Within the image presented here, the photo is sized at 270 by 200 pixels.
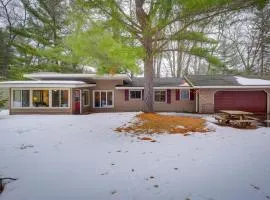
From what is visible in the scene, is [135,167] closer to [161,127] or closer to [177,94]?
[161,127]

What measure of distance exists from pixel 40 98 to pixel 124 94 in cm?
723

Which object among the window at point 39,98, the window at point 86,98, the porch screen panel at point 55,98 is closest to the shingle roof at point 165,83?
the window at point 86,98

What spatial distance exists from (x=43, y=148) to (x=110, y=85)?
13580 millimetres

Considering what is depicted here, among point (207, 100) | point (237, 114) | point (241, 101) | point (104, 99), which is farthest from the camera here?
point (104, 99)

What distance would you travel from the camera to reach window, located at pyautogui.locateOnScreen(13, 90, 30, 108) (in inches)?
707

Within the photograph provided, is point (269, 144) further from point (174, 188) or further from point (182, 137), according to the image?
point (174, 188)

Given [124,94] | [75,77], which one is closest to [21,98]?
[75,77]

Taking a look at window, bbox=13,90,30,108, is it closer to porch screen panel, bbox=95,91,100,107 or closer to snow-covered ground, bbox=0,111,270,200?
porch screen panel, bbox=95,91,100,107

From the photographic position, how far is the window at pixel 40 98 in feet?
59.4

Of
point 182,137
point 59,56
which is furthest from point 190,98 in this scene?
point 59,56

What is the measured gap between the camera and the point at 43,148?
7285 mm

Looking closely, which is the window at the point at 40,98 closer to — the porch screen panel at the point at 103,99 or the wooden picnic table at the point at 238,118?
the porch screen panel at the point at 103,99

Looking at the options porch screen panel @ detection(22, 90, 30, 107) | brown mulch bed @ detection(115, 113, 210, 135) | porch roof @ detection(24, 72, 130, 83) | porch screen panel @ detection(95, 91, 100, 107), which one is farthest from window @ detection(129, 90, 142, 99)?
porch screen panel @ detection(22, 90, 30, 107)

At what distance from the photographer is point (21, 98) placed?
18.0 m
